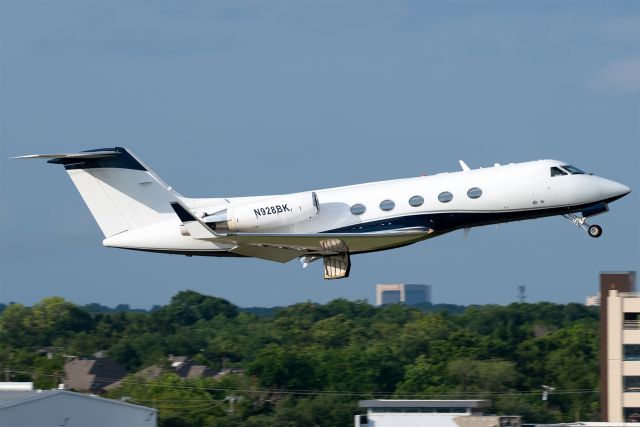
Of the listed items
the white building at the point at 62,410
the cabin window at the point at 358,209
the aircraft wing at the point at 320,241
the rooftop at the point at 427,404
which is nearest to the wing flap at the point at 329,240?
the aircraft wing at the point at 320,241

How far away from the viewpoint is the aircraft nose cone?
1335 inches

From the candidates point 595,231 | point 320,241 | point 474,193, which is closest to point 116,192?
point 320,241

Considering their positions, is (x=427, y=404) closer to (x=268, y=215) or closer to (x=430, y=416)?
(x=430, y=416)

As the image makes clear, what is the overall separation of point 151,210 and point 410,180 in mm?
7502

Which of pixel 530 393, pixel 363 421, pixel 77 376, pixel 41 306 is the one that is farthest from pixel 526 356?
pixel 41 306

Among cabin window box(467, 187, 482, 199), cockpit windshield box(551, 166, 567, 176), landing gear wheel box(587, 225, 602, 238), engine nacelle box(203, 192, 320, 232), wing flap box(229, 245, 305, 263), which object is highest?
cockpit windshield box(551, 166, 567, 176)

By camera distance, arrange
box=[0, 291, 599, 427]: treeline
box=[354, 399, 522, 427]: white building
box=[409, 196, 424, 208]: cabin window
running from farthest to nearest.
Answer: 1. box=[0, 291, 599, 427]: treeline
2. box=[354, 399, 522, 427]: white building
3. box=[409, 196, 424, 208]: cabin window

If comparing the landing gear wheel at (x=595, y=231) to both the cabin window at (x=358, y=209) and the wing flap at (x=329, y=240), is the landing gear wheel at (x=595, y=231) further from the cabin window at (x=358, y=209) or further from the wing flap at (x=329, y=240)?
the cabin window at (x=358, y=209)

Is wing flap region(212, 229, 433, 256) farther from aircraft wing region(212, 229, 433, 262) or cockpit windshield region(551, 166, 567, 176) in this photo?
cockpit windshield region(551, 166, 567, 176)

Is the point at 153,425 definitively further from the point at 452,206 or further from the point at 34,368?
the point at 34,368

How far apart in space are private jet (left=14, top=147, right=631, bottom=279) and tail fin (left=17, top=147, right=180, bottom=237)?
1.12 metres

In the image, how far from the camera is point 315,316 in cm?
13288

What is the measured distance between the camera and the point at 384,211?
33.0 m

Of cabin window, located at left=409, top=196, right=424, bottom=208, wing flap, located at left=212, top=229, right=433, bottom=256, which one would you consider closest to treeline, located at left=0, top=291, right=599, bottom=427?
wing flap, located at left=212, top=229, right=433, bottom=256
